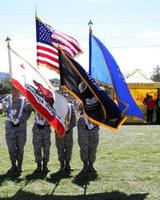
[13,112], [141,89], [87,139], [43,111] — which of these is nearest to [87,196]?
[43,111]

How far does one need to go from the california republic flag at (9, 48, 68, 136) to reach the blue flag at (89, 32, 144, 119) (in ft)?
2.88

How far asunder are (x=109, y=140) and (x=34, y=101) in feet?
27.8

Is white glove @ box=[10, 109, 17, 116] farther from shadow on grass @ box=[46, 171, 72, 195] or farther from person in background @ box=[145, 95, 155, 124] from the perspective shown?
person in background @ box=[145, 95, 155, 124]

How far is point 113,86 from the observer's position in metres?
9.07

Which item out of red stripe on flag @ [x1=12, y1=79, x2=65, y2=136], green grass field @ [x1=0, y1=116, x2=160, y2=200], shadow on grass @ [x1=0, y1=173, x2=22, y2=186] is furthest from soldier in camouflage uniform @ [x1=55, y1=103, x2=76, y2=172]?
red stripe on flag @ [x1=12, y1=79, x2=65, y2=136]

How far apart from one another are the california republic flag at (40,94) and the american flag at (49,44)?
0.69 m

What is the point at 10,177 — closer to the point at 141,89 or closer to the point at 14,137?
the point at 14,137

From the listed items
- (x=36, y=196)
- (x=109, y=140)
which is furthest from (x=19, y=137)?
(x=109, y=140)

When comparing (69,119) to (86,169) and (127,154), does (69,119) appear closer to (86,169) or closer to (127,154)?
(86,169)

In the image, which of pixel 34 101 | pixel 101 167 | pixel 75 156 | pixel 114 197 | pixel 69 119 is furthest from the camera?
pixel 75 156

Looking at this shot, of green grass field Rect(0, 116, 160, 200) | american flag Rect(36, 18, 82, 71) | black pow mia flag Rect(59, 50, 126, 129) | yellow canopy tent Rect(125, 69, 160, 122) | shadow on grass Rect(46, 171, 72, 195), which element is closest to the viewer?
green grass field Rect(0, 116, 160, 200)

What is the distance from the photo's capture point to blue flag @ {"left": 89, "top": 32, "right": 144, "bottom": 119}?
900 centimetres

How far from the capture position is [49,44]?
32.6ft

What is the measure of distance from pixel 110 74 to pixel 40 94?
138 centimetres
